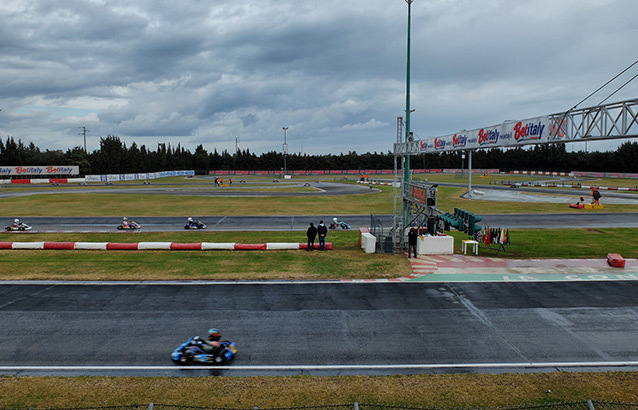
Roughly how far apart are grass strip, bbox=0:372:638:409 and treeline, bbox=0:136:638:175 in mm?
110733

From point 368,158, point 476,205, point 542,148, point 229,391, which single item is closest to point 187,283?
point 229,391

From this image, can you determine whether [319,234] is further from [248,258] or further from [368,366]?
[368,366]

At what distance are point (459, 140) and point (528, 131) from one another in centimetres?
586

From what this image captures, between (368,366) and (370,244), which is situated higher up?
(370,244)

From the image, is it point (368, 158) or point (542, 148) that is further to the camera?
point (368, 158)

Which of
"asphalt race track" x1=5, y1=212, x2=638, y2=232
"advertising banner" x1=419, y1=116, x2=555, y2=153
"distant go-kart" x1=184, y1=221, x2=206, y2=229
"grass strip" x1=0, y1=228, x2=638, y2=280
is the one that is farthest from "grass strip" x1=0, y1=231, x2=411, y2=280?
"asphalt race track" x1=5, y1=212, x2=638, y2=232

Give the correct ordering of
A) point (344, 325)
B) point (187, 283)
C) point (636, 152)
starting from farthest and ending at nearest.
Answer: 1. point (636, 152)
2. point (187, 283)
3. point (344, 325)

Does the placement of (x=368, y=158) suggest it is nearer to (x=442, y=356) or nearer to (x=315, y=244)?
(x=315, y=244)

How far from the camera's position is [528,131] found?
18703 mm

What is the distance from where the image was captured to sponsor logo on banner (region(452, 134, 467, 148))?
24094mm

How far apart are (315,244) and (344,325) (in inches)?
489

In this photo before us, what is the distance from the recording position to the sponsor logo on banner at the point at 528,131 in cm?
1784

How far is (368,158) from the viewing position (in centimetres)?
15188

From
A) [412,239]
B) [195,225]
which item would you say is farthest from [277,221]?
[412,239]
